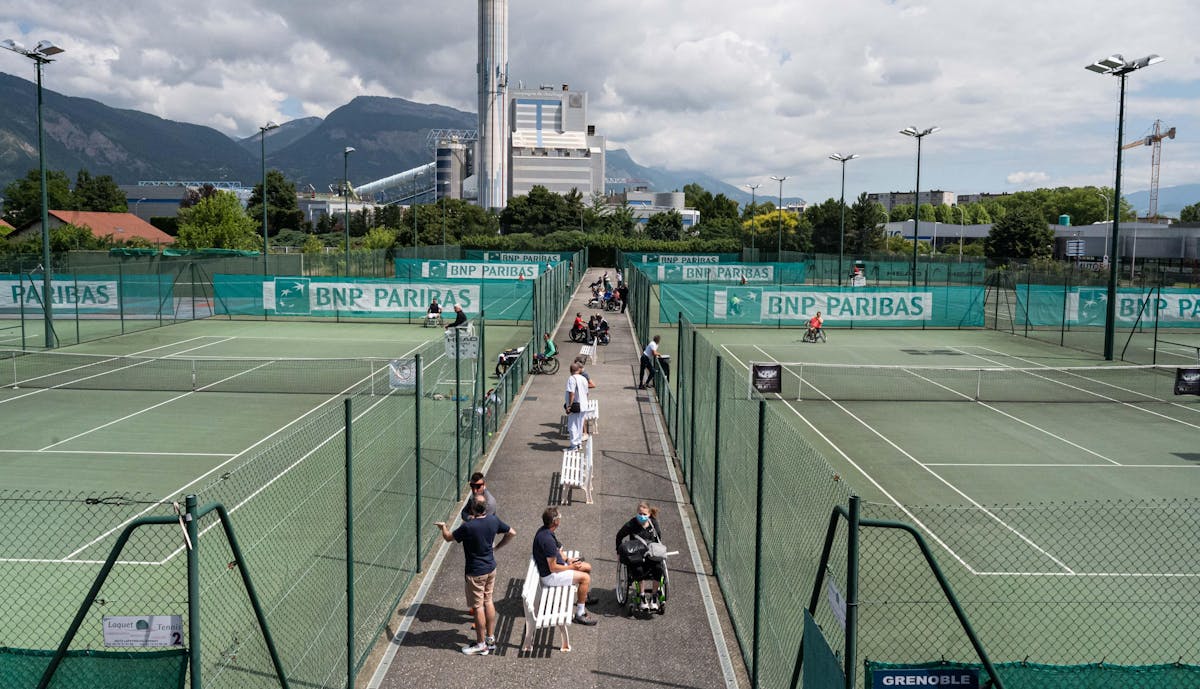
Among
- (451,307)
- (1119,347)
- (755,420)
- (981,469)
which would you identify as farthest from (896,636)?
(451,307)

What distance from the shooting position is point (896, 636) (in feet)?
30.7

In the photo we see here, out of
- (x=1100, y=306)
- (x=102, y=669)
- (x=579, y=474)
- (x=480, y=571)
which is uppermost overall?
(x=1100, y=306)

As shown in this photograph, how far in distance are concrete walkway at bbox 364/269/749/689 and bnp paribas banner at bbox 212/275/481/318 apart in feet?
81.5

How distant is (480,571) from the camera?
8695 mm

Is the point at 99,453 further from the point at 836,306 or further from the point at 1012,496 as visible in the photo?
the point at 836,306

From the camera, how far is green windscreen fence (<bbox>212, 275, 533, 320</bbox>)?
41.2 meters

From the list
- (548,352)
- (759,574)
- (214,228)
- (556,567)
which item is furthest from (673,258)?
(759,574)

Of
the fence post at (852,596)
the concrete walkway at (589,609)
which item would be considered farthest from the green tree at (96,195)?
the fence post at (852,596)

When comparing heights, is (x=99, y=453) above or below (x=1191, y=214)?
below

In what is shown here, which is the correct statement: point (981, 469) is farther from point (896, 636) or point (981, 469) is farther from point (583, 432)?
point (896, 636)

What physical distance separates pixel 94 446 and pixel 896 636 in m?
14.9

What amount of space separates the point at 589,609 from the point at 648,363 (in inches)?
543

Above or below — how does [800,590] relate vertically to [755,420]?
below

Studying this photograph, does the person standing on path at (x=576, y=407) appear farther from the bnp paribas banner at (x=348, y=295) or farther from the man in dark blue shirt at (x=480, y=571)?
the bnp paribas banner at (x=348, y=295)
